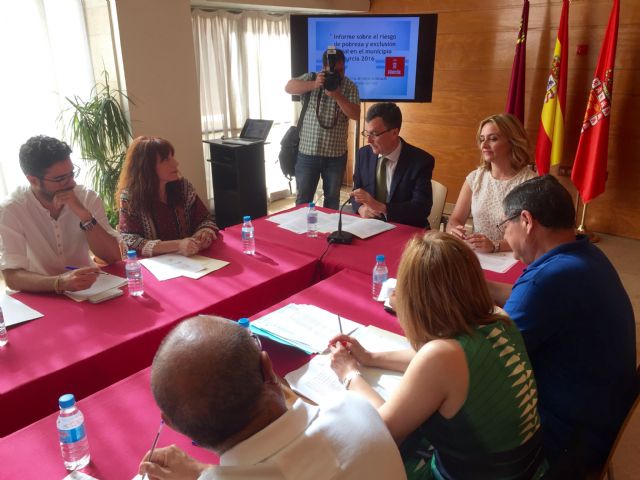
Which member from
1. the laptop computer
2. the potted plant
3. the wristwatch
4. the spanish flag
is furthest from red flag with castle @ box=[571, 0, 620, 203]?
the wristwatch

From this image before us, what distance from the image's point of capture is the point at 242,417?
2.47ft

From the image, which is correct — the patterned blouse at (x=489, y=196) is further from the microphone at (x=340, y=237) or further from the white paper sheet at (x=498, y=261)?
the microphone at (x=340, y=237)

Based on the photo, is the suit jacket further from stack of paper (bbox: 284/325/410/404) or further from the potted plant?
the potted plant

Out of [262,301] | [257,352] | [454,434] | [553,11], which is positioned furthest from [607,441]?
[553,11]

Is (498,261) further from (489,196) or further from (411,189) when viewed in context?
(411,189)

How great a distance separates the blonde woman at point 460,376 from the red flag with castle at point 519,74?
381 centimetres

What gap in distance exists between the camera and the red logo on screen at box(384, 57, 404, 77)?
4301mm

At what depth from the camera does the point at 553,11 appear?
4.34 m

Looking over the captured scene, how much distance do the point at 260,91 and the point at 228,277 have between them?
149 inches

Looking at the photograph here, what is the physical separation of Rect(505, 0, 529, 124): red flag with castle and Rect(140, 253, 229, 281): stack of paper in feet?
11.2

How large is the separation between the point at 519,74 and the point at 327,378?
13.1ft

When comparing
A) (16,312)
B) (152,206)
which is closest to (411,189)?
(152,206)

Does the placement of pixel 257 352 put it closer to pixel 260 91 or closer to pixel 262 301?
pixel 262 301

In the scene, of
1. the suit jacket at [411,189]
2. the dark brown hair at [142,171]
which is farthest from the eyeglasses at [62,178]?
the suit jacket at [411,189]
